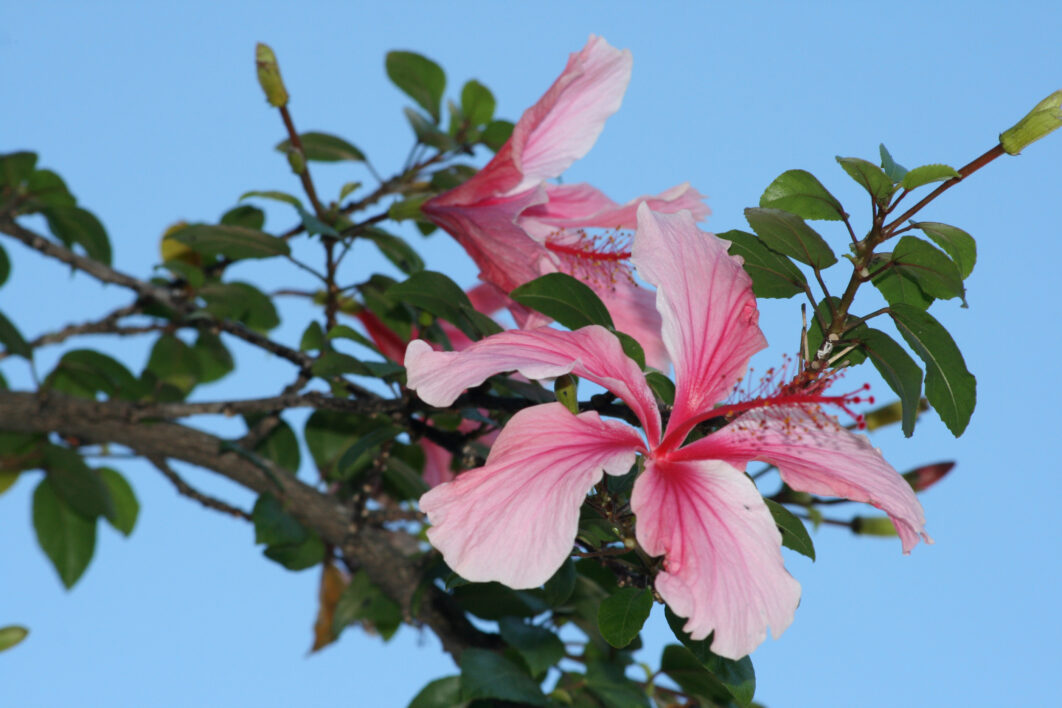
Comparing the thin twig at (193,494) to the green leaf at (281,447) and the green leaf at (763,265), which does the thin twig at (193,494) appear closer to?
the green leaf at (281,447)

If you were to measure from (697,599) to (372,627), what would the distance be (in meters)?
1.27

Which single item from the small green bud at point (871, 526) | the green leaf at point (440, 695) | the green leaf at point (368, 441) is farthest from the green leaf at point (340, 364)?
the small green bud at point (871, 526)

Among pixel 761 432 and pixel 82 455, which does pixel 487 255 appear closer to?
pixel 761 432

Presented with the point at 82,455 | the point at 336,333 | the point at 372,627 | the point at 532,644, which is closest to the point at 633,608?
the point at 532,644

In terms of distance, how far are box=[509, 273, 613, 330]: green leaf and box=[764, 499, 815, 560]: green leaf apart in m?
0.25

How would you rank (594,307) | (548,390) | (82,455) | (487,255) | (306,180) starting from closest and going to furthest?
(594,307) < (548,390) < (487,255) < (306,180) < (82,455)

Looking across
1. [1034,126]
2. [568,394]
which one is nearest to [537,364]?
[568,394]

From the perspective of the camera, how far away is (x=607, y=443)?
33.5 inches

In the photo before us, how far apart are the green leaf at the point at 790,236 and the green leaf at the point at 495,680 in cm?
69

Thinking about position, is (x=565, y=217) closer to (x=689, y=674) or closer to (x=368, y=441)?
(x=368, y=441)

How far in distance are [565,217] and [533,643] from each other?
59cm

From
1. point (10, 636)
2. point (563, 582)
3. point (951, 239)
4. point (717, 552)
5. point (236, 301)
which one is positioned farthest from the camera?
point (236, 301)

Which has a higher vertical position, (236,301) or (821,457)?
(236,301)

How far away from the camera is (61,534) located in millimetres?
2018
